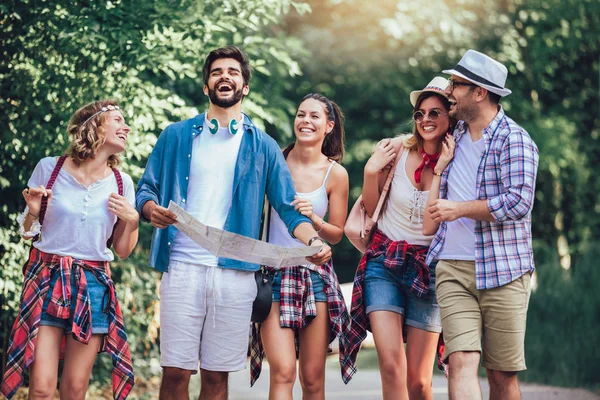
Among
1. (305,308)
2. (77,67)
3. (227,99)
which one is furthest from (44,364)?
(77,67)

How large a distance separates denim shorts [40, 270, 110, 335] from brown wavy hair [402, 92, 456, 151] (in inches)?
83.2

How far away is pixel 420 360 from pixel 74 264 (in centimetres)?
220

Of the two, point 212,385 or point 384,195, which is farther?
point 384,195

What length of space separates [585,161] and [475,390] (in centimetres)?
1395

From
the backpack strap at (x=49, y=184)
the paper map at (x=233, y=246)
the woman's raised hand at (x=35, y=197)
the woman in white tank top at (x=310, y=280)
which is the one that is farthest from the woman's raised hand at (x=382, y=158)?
the woman's raised hand at (x=35, y=197)

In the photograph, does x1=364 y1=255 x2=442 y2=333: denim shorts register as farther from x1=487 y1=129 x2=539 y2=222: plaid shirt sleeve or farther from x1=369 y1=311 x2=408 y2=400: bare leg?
x1=487 y1=129 x2=539 y2=222: plaid shirt sleeve

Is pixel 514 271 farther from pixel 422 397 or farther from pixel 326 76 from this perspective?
pixel 326 76

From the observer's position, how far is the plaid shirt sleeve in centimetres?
554

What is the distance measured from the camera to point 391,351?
237 inches

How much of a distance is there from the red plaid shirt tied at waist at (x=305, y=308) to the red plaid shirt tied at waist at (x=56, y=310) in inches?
36.0

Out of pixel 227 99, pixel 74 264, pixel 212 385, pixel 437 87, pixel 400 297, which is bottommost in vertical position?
pixel 212 385

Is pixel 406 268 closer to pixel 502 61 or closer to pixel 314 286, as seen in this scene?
pixel 314 286

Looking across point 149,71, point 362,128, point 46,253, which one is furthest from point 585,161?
point 46,253

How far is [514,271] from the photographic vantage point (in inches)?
222
